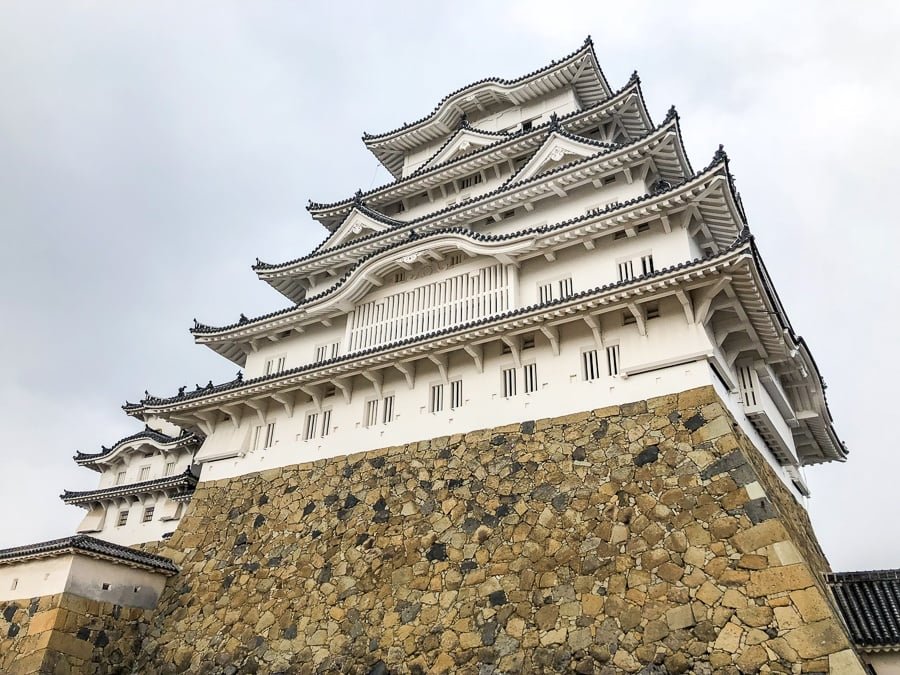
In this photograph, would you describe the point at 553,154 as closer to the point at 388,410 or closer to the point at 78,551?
the point at 388,410

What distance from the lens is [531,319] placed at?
12430 millimetres

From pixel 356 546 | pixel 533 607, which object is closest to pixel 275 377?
pixel 356 546

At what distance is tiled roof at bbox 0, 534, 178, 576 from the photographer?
1271cm

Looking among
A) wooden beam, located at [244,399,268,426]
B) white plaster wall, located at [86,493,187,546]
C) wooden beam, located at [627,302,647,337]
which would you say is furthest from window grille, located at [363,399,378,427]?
white plaster wall, located at [86,493,187,546]

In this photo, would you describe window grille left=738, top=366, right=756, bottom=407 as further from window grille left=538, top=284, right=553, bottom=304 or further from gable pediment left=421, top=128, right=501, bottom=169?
gable pediment left=421, top=128, right=501, bottom=169

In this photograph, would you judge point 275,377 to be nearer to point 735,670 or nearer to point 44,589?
point 44,589

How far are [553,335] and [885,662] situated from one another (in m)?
8.21

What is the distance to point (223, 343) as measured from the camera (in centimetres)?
1856

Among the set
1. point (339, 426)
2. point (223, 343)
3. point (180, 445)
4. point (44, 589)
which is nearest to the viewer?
point (44, 589)

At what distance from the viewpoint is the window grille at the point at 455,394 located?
13664mm

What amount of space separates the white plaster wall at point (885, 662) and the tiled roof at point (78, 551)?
14.5 m

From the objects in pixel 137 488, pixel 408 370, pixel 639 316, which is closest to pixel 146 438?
pixel 137 488

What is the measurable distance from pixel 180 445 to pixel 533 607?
1872 centimetres

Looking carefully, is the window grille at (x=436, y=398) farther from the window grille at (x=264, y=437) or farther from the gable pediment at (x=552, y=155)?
the gable pediment at (x=552, y=155)
